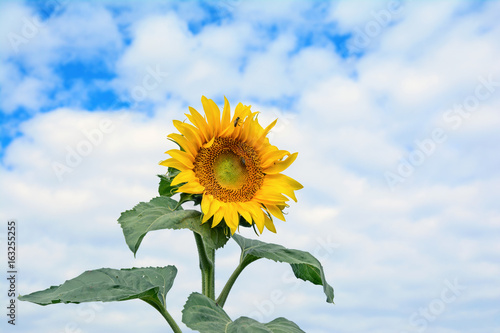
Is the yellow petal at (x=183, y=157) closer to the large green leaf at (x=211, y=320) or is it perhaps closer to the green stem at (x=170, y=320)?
the large green leaf at (x=211, y=320)

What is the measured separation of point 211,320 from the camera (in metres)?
2.80

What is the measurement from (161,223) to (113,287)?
473 mm

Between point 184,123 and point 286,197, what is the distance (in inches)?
29.8

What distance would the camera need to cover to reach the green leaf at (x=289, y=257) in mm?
3287

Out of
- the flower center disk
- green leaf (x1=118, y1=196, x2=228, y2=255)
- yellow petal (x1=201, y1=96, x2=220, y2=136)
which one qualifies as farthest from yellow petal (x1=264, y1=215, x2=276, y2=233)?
yellow petal (x1=201, y1=96, x2=220, y2=136)

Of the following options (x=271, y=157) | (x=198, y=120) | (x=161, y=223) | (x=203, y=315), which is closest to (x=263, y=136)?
(x=271, y=157)

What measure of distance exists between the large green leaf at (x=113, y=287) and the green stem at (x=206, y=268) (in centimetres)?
22

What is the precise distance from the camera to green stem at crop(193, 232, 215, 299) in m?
3.27

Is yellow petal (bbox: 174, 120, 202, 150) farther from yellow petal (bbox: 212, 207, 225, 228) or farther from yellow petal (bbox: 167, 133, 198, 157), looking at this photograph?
yellow petal (bbox: 212, 207, 225, 228)

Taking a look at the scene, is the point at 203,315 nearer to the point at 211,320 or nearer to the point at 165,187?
the point at 211,320

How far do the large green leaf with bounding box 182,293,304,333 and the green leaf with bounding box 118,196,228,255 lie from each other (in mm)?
314

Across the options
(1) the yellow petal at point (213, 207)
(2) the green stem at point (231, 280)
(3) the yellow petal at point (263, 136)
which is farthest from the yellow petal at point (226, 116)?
(2) the green stem at point (231, 280)

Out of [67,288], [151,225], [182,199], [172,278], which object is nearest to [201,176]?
[182,199]

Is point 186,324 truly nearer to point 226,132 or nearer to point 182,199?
point 182,199
